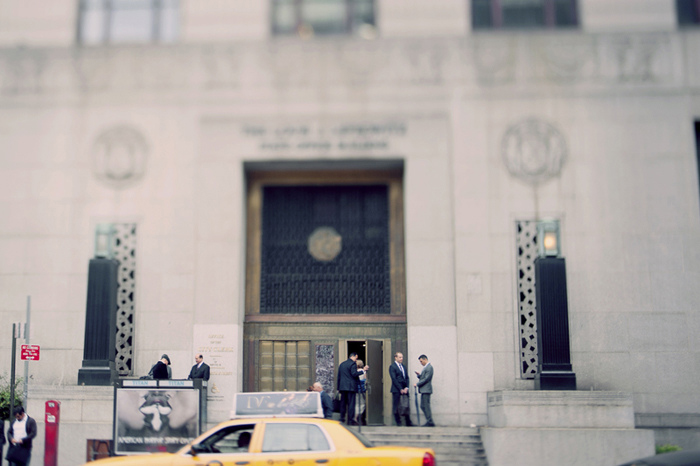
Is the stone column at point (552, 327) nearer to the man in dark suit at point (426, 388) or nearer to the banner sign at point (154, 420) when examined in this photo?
the man in dark suit at point (426, 388)

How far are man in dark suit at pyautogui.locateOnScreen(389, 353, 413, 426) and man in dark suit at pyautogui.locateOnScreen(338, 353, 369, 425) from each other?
0.84 m

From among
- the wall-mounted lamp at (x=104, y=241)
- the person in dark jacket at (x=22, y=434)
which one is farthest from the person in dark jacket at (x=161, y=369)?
the person in dark jacket at (x=22, y=434)

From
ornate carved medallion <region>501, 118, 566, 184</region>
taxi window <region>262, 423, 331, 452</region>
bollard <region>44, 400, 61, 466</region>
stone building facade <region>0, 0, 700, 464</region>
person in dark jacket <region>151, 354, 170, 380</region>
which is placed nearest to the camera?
taxi window <region>262, 423, 331, 452</region>

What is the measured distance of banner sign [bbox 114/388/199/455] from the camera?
1494 centimetres

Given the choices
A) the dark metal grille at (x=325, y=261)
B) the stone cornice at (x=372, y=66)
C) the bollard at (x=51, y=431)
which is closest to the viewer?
the bollard at (x=51, y=431)

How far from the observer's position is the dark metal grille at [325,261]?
21.4 metres

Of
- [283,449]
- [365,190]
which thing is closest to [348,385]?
[365,190]

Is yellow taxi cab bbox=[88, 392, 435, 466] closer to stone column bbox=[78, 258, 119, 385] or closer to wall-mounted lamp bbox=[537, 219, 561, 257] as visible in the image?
stone column bbox=[78, 258, 119, 385]

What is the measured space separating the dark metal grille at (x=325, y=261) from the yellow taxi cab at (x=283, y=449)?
9.25m

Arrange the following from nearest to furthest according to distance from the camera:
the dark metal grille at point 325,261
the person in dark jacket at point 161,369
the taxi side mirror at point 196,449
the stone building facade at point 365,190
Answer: the taxi side mirror at point 196,449
the person in dark jacket at point 161,369
the stone building facade at point 365,190
the dark metal grille at point 325,261

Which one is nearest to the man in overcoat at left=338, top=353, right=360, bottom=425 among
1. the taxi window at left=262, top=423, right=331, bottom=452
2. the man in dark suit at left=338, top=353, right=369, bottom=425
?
the man in dark suit at left=338, top=353, right=369, bottom=425

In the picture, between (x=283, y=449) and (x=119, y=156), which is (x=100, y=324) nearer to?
(x=119, y=156)

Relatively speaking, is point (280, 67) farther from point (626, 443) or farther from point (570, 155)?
point (626, 443)

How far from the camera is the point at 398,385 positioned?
18844 mm
